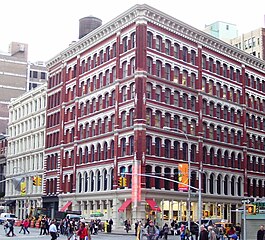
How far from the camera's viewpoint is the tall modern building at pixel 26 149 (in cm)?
8806

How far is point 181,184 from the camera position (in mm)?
49375

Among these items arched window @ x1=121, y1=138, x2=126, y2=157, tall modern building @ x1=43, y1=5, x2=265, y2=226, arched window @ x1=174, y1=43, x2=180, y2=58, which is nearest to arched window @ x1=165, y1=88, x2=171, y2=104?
tall modern building @ x1=43, y1=5, x2=265, y2=226

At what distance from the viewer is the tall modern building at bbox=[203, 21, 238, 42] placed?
14000cm

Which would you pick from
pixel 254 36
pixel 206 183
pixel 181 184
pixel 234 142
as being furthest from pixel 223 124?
pixel 254 36

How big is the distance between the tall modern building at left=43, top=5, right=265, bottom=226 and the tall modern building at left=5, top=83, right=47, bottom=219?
397 cm

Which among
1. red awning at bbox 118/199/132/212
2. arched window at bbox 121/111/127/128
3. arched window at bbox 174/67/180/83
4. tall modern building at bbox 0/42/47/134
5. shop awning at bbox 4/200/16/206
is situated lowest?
shop awning at bbox 4/200/16/206

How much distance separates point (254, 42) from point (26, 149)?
211 ft

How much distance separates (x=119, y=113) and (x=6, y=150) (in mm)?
48118

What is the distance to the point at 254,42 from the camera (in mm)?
127938

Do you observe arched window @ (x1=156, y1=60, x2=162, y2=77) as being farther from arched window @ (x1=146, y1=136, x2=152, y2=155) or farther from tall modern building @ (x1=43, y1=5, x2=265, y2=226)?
arched window @ (x1=146, y1=136, x2=152, y2=155)

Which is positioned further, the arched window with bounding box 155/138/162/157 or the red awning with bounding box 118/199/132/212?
the arched window with bounding box 155/138/162/157

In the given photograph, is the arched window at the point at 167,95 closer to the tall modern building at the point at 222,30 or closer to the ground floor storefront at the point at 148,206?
the ground floor storefront at the point at 148,206

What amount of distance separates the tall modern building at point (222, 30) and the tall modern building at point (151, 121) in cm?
5611

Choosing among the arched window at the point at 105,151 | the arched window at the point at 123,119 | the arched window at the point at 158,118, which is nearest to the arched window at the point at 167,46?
the arched window at the point at 158,118
